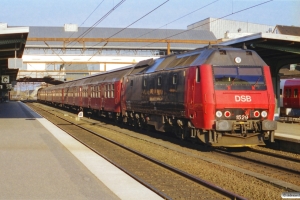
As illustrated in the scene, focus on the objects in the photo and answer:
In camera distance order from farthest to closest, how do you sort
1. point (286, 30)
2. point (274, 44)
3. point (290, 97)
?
point (286, 30) → point (290, 97) → point (274, 44)

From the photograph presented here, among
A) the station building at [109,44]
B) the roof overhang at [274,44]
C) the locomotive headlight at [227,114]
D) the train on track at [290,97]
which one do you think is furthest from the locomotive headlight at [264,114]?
the station building at [109,44]

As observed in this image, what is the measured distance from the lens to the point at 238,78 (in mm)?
14070

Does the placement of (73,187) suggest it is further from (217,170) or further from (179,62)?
(179,62)

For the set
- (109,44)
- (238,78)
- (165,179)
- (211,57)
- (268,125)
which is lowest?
(165,179)

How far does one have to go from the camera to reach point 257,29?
264 ft

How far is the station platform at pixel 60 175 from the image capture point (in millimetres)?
Result: 8047

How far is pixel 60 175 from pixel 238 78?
6.80 m

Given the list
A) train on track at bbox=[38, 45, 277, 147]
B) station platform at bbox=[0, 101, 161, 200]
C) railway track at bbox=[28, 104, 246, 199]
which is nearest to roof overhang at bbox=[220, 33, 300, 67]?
train on track at bbox=[38, 45, 277, 147]

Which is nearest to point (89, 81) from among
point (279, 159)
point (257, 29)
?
point (279, 159)

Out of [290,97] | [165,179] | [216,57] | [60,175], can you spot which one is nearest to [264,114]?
[216,57]

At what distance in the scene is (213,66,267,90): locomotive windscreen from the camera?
45.5ft

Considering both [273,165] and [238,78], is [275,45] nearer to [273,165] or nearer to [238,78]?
[238,78]

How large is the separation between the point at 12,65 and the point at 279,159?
16395mm

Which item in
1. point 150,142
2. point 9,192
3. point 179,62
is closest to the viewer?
point 9,192
